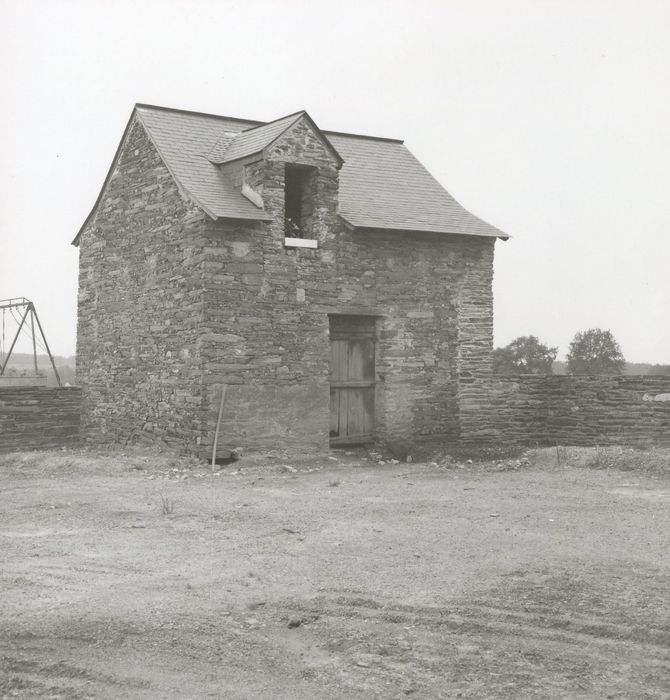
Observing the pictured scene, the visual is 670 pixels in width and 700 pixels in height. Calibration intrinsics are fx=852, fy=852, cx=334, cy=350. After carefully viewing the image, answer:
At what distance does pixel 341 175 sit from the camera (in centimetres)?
1816

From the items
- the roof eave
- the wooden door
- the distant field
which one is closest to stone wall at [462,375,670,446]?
the wooden door

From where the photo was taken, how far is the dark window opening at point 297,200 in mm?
15812

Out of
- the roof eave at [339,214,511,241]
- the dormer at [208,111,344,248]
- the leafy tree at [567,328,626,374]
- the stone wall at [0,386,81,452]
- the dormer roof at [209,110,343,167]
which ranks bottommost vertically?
the stone wall at [0,386,81,452]

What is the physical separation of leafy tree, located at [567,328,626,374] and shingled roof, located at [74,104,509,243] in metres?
20.1

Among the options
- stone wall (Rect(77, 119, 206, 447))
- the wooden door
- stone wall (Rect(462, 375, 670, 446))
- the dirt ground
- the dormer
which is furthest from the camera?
stone wall (Rect(462, 375, 670, 446))

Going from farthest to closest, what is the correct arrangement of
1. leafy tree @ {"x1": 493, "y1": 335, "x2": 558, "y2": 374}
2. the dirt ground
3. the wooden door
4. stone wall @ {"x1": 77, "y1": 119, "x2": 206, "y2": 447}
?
leafy tree @ {"x1": 493, "y1": 335, "x2": 558, "y2": 374}, the wooden door, stone wall @ {"x1": 77, "y1": 119, "x2": 206, "y2": 447}, the dirt ground

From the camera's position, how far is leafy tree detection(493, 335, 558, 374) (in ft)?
119

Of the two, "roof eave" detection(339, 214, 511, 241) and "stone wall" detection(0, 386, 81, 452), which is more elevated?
"roof eave" detection(339, 214, 511, 241)

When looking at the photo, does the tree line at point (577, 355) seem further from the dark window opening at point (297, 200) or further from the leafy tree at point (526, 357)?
the dark window opening at point (297, 200)

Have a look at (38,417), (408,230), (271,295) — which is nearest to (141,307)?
(271,295)

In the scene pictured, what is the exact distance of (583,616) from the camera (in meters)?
6.37

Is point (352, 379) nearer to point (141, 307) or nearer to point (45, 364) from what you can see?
point (141, 307)

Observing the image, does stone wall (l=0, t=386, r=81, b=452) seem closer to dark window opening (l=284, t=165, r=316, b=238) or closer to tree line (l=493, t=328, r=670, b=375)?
dark window opening (l=284, t=165, r=316, b=238)

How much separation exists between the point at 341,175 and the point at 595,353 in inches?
889
